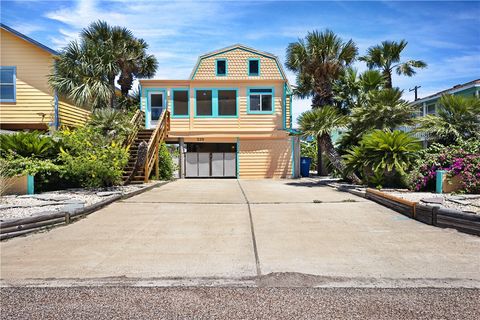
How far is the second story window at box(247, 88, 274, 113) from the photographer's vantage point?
886 inches

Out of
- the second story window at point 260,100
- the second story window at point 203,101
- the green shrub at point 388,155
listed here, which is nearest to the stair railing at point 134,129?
the second story window at point 203,101

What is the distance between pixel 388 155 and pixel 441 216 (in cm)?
569

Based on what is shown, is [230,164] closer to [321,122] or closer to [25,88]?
[321,122]

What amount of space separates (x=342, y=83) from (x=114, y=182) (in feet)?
44.5

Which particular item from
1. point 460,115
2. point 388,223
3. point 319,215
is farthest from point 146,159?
point 460,115

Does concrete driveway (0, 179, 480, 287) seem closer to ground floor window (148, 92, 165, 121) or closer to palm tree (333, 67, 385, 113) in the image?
palm tree (333, 67, 385, 113)

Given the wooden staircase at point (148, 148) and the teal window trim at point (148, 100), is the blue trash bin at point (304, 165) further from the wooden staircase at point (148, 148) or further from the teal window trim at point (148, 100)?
the teal window trim at point (148, 100)

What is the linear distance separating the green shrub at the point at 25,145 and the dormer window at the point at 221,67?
12.6 meters

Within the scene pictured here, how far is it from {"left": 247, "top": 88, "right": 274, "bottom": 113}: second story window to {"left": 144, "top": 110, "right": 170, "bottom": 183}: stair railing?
196 inches

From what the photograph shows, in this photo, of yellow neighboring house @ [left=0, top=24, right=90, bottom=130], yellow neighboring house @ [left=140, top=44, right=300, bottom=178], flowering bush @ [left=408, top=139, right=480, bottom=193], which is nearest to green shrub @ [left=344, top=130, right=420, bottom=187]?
flowering bush @ [left=408, top=139, right=480, bottom=193]

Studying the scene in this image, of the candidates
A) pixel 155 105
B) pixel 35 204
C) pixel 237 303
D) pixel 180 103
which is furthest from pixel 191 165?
pixel 237 303

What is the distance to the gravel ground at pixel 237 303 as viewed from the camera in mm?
3479

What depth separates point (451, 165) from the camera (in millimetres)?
11562

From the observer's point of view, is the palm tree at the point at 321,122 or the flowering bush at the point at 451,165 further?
the palm tree at the point at 321,122
